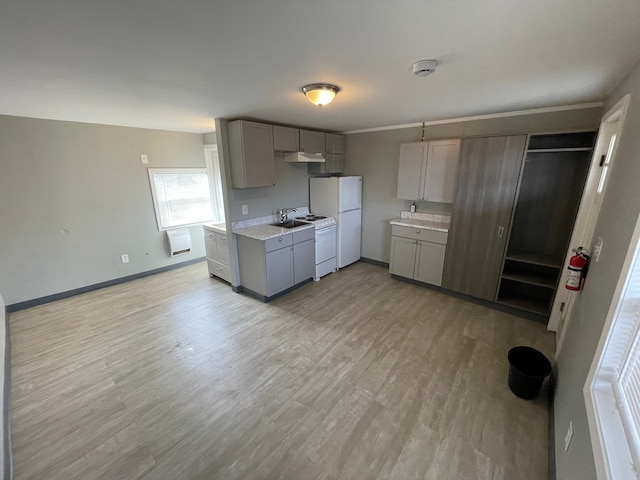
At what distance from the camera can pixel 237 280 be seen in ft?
12.2

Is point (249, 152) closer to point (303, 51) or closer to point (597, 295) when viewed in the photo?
point (303, 51)

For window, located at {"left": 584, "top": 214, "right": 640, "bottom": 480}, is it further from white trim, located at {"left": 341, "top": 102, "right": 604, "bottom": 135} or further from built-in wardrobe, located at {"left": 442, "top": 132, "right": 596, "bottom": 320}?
white trim, located at {"left": 341, "top": 102, "right": 604, "bottom": 135}

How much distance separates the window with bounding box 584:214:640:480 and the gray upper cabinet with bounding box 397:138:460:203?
237cm

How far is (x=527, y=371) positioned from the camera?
2.10 metres

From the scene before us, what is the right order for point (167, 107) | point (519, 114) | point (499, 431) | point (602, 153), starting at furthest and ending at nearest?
point (519, 114)
point (167, 107)
point (602, 153)
point (499, 431)

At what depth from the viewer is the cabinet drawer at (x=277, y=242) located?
3.25 metres

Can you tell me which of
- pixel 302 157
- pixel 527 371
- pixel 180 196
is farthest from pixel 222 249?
pixel 527 371

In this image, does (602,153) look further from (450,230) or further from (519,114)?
(450,230)

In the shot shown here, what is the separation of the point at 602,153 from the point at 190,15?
3253mm

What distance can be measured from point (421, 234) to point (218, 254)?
3.07m

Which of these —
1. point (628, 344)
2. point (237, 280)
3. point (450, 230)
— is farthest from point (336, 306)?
point (628, 344)

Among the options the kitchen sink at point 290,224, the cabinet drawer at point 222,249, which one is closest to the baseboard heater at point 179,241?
the cabinet drawer at point 222,249

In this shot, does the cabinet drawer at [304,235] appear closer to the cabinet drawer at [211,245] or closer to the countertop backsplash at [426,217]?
the cabinet drawer at [211,245]

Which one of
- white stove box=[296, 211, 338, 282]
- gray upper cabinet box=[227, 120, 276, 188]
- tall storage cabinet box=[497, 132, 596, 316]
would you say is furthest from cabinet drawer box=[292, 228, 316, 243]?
tall storage cabinet box=[497, 132, 596, 316]
